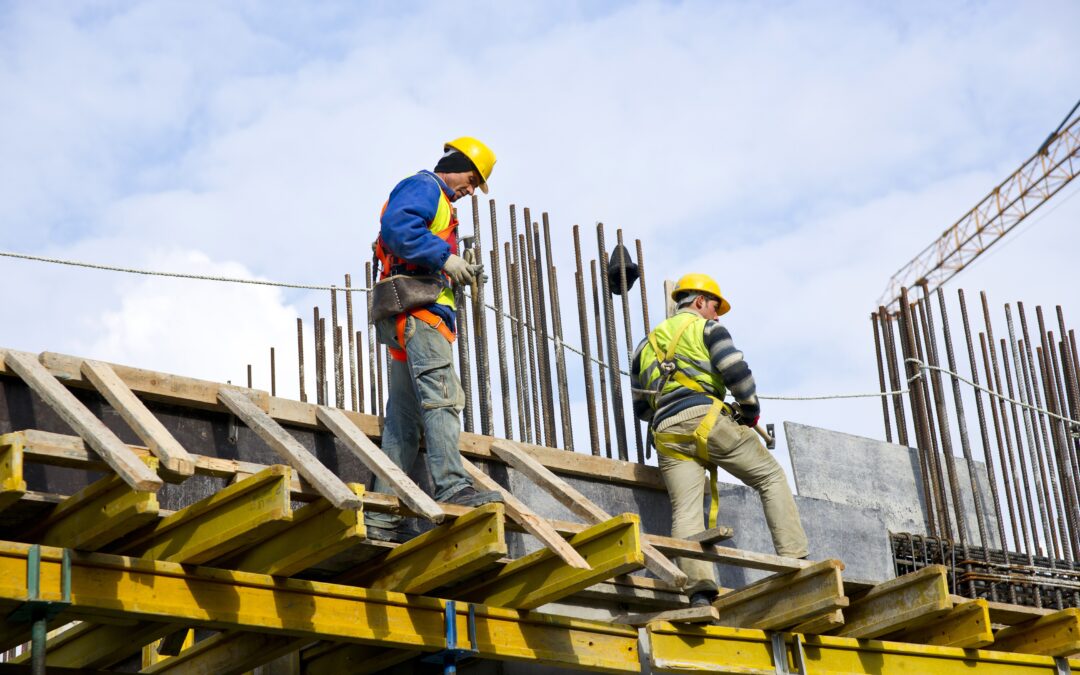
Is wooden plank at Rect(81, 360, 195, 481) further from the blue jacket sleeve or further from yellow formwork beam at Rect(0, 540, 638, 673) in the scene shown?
the blue jacket sleeve

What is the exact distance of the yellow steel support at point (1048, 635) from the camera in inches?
380

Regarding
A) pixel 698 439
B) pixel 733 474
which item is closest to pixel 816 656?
pixel 733 474

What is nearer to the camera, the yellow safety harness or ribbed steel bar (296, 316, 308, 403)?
the yellow safety harness

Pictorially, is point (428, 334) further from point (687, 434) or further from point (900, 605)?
point (900, 605)

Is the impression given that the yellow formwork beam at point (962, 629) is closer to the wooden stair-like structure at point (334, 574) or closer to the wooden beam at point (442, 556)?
the wooden stair-like structure at point (334, 574)

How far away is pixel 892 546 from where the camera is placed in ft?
36.8

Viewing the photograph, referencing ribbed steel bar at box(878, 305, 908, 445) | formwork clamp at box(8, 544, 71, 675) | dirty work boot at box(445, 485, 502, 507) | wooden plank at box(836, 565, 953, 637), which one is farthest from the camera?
ribbed steel bar at box(878, 305, 908, 445)

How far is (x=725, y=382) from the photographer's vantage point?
367 inches

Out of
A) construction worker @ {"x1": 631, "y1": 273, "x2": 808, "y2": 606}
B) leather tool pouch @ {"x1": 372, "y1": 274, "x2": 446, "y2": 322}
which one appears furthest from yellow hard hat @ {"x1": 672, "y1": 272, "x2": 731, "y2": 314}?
leather tool pouch @ {"x1": 372, "y1": 274, "x2": 446, "y2": 322}

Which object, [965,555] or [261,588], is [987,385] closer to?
[965,555]

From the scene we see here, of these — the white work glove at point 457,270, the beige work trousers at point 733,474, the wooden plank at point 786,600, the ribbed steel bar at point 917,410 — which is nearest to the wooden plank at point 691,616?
the wooden plank at point 786,600

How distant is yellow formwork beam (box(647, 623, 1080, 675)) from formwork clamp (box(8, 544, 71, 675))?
3.12 meters

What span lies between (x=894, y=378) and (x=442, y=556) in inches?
270

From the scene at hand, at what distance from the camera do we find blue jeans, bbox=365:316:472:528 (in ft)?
25.5
